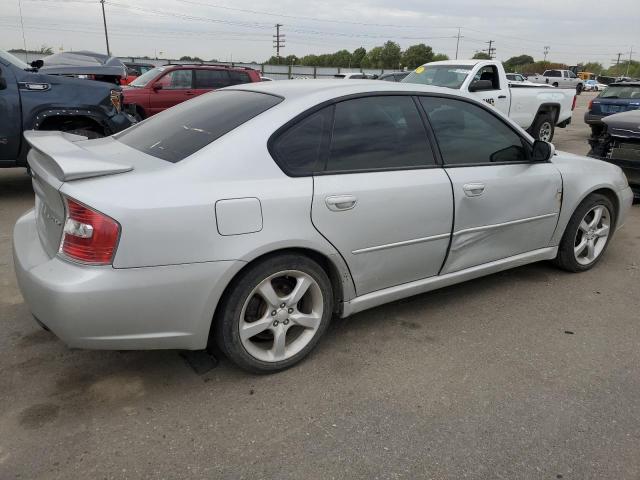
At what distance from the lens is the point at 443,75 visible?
389 inches

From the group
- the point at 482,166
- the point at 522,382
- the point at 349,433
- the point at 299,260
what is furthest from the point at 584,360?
the point at 299,260

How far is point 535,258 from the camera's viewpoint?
399 centimetres

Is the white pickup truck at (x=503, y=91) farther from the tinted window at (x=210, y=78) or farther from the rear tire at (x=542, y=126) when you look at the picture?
the tinted window at (x=210, y=78)

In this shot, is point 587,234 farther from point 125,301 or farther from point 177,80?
point 177,80

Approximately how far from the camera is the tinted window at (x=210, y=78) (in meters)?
11.8

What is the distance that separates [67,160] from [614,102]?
12.9 m

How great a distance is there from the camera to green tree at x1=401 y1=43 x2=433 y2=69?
281 feet

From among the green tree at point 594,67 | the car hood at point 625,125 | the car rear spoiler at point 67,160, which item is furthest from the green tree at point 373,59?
the car rear spoiler at point 67,160

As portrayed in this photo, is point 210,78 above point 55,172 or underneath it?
above

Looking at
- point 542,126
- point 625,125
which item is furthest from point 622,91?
point 625,125

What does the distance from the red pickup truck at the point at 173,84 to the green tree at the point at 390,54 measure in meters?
82.4

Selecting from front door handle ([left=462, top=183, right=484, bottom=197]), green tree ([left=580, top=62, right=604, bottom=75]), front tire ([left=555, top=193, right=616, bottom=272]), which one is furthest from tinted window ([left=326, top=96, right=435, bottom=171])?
green tree ([left=580, top=62, right=604, bottom=75])

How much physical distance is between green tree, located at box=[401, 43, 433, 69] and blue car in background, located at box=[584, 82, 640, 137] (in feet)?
248

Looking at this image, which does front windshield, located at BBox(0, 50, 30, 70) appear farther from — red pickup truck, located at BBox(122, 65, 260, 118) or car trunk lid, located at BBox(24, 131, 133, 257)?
red pickup truck, located at BBox(122, 65, 260, 118)
